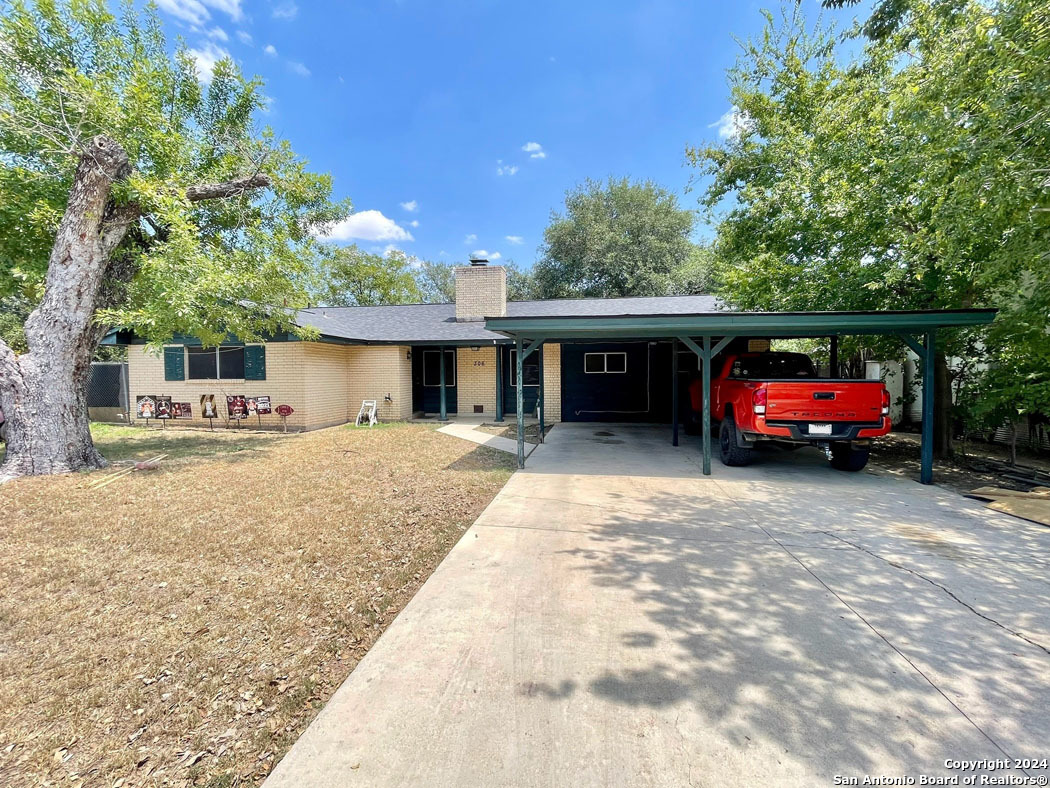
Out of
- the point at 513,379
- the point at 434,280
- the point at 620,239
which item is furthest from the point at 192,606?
the point at 434,280

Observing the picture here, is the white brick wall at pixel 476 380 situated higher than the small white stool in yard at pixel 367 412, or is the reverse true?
the white brick wall at pixel 476 380

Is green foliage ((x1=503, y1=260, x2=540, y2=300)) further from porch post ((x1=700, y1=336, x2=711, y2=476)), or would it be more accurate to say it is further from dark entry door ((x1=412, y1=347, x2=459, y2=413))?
porch post ((x1=700, y1=336, x2=711, y2=476))

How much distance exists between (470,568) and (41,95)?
1053 cm

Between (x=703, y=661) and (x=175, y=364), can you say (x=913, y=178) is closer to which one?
(x=703, y=661)

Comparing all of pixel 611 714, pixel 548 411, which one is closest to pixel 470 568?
pixel 611 714

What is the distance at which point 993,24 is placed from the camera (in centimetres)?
521

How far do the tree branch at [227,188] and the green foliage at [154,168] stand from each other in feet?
0.81

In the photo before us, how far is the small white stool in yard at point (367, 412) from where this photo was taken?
40.8 ft

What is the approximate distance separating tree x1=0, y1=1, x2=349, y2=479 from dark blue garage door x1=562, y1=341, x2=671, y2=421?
309 inches

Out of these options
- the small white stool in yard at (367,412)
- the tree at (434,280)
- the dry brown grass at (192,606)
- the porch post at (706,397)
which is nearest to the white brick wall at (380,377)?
the small white stool in yard at (367,412)

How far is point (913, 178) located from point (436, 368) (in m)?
12.4

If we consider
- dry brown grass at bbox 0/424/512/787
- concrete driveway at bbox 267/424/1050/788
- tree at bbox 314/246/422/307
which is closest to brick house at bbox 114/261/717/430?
dry brown grass at bbox 0/424/512/787

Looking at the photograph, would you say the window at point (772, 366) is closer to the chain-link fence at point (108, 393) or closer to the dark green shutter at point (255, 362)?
the dark green shutter at point (255, 362)
